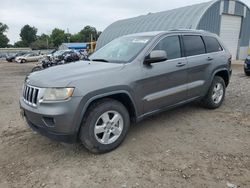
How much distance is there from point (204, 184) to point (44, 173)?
2.03 m

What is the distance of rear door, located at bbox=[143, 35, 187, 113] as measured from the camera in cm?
387

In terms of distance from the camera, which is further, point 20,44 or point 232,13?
point 20,44

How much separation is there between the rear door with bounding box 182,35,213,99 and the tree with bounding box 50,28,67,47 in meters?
95.7

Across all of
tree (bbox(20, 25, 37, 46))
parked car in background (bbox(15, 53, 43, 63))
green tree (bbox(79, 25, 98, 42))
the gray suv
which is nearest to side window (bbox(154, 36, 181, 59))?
the gray suv

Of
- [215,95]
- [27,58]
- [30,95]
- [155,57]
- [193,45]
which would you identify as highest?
[193,45]

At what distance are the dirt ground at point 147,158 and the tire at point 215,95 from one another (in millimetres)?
632

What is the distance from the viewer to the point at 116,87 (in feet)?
11.3

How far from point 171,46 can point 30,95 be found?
2612 mm

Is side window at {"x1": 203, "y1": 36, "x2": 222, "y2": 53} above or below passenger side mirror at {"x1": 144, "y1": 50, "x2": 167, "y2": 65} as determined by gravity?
above

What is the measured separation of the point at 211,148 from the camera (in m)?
3.66

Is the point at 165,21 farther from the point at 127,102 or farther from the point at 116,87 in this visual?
the point at 116,87

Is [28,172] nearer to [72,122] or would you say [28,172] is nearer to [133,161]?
[72,122]

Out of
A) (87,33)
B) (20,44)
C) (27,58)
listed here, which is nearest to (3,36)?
(20,44)

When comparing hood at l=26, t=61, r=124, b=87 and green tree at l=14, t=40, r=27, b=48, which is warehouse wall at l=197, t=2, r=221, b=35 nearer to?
hood at l=26, t=61, r=124, b=87
